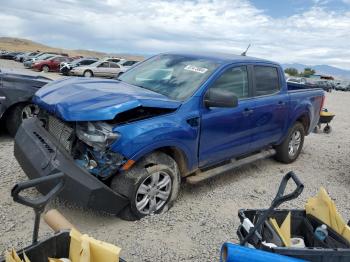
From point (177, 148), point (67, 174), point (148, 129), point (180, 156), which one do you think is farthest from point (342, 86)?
point (67, 174)

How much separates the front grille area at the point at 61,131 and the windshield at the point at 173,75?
3.78 feet

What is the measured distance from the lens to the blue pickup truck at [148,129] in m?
3.58

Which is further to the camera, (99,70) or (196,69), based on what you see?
(99,70)

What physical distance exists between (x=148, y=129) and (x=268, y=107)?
7.78ft

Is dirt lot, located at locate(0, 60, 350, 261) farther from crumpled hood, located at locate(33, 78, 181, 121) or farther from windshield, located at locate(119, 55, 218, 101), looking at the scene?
windshield, located at locate(119, 55, 218, 101)

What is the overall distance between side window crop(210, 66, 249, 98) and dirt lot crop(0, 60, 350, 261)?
132cm

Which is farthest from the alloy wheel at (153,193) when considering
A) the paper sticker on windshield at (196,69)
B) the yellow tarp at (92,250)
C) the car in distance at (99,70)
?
the car in distance at (99,70)

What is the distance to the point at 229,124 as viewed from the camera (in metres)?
4.72

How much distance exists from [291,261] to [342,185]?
14.0 ft

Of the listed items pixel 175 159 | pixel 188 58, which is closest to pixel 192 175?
pixel 175 159

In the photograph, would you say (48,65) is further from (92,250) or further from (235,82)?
(92,250)

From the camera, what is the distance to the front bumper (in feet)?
11.4

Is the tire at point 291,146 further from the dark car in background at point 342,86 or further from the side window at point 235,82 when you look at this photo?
the dark car in background at point 342,86

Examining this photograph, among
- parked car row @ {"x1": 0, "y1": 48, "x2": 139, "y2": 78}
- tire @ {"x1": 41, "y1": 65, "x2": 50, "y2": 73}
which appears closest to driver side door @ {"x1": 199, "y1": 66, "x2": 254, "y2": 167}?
parked car row @ {"x1": 0, "y1": 48, "x2": 139, "y2": 78}
